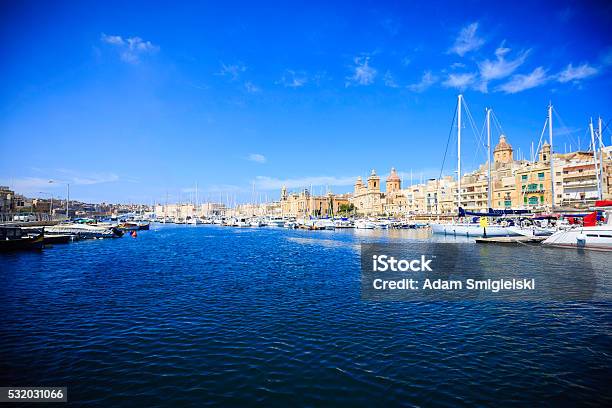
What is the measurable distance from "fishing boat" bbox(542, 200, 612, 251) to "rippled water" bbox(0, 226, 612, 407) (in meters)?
26.3

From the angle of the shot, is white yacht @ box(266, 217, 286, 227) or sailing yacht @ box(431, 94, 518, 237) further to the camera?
white yacht @ box(266, 217, 286, 227)

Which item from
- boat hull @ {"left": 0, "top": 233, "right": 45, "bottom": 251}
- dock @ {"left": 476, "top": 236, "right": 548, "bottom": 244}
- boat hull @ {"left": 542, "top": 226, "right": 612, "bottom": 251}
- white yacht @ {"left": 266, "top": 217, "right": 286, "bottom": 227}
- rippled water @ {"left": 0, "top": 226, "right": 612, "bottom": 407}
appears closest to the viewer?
rippled water @ {"left": 0, "top": 226, "right": 612, "bottom": 407}

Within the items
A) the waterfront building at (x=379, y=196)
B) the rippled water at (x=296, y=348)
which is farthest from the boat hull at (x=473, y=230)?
the waterfront building at (x=379, y=196)

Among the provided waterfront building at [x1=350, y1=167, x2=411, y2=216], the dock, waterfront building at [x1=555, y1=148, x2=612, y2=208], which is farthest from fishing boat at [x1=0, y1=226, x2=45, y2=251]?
waterfront building at [x1=350, y1=167, x2=411, y2=216]

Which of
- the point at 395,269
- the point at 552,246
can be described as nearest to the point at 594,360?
the point at 395,269

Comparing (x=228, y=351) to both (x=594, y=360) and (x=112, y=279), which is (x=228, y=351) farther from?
(x=112, y=279)

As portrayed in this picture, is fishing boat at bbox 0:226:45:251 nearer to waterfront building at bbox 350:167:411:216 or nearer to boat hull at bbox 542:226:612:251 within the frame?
boat hull at bbox 542:226:612:251

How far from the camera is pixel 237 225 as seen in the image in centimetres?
13875

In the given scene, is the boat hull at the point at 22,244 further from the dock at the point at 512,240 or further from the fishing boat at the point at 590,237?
the fishing boat at the point at 590,237

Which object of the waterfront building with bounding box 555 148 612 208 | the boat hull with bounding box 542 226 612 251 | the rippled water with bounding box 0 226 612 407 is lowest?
the rippled water with bounding box 0 226 612 407

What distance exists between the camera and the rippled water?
27.0 ft

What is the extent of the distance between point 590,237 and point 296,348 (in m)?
40.5

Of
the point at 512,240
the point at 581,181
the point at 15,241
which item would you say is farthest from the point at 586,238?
the point at 15,241

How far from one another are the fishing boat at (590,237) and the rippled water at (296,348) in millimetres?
26314
